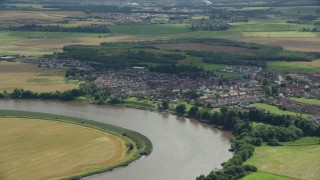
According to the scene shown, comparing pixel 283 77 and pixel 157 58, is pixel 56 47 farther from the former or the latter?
pixel 283 77

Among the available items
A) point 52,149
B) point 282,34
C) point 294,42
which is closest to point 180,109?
point 52,149

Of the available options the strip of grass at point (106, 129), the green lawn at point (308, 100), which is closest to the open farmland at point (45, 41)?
the strip of grass at point (106, 129)

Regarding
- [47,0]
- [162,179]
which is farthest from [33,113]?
[47,0]

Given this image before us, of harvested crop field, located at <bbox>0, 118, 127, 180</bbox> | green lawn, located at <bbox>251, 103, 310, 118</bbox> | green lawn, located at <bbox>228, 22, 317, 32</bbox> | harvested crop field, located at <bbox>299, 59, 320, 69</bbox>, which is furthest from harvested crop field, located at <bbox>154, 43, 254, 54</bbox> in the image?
harvested crop field, located at <bbox>0, 118, 127, 180</bbox>

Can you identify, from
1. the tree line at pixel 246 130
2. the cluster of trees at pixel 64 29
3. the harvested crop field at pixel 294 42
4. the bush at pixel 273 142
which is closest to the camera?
the tree line at pixel 246 130

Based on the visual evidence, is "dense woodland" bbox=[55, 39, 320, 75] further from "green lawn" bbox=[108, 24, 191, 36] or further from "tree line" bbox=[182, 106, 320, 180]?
"tree line" bbox=[182, 106, 320, 180]

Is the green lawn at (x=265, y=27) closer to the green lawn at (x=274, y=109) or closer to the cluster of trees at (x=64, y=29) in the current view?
the cluster of trees at (x=64, y=29)
